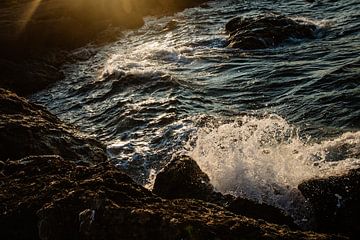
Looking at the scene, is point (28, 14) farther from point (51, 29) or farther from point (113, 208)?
point (113, 208)

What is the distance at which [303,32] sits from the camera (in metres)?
17.2

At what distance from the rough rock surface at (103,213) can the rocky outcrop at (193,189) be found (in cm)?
105

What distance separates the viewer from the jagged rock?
8781mm

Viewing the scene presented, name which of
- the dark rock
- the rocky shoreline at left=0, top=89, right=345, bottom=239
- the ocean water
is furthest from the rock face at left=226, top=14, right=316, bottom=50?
the dark rock

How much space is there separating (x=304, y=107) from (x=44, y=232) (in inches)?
291

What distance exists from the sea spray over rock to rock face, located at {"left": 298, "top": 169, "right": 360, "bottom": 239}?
0.74 feet

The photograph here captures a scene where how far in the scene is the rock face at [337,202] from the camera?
234 inches

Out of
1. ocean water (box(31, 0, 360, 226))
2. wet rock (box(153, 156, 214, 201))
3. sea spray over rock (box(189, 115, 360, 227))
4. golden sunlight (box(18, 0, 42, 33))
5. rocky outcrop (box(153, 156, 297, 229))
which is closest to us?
rocky outcrop (box(153, 156, 297, 229))

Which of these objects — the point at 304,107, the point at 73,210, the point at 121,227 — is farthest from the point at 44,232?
the point at 304,107

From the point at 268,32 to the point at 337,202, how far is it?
1193 centimetres

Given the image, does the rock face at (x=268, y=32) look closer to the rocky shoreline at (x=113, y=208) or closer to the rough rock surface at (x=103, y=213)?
the rocky shoreline at (x=113, y=208)

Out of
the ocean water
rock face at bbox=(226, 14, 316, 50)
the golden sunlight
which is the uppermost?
the golden sunlight

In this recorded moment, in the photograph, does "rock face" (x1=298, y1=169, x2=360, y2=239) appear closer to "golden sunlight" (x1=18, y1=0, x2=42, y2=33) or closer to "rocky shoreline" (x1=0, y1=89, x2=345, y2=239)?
"rocky shoreline" (x1=0, y1=89, x2=345, y2=239)

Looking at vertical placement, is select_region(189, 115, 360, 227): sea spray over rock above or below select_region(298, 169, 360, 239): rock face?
below
